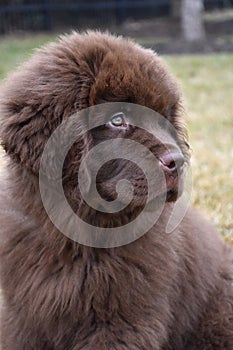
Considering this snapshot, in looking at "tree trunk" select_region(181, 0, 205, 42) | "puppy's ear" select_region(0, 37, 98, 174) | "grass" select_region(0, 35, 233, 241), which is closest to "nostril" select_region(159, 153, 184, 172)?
"puppy's ear" select_region(0, 37, 98, 174)

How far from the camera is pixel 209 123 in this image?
31.8 ft

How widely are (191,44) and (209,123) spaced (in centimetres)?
794

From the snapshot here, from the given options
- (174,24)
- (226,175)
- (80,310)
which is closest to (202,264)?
(80,310)

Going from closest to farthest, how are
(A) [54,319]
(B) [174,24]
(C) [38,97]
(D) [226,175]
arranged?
1. (C) [38,97]
2. (A) [54,319]
3. (D) [226,175]
4. (B) [174,24]

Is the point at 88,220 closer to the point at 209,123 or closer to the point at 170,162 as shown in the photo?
the point at 170,162

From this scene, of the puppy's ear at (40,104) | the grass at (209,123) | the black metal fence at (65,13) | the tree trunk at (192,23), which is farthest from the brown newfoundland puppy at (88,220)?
the black metal fence at (65,13)

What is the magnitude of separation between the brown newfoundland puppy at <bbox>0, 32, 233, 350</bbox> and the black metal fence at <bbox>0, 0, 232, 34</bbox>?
17781 millimetres

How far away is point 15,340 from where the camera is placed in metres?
3.62

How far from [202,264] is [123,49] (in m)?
1.27

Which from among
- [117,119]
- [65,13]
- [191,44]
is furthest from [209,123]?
[65,13]

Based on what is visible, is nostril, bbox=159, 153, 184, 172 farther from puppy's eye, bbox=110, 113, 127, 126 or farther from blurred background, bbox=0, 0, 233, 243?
blurred background, bbox=0, 0, 233, 243

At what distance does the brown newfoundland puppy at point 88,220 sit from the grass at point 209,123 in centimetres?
67

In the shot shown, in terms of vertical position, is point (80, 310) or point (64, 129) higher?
point (64, 129)

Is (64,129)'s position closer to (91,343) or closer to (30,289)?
(30,289)
